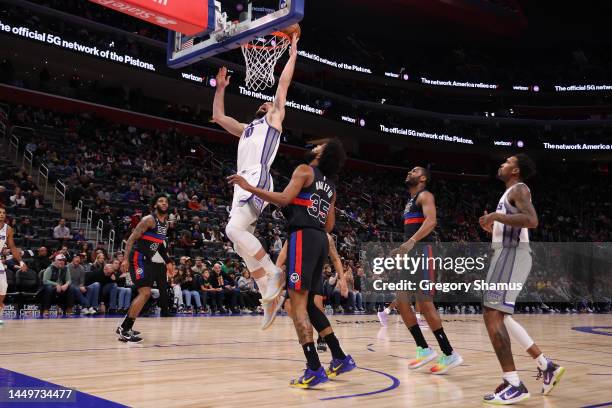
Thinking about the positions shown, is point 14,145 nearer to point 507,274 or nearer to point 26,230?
point 26,230

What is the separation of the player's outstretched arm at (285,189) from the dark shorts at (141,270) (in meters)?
3.72

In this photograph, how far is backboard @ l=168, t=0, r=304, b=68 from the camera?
7.84 metres

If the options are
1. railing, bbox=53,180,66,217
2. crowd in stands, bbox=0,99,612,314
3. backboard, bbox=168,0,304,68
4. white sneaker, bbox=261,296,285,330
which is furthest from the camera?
railing, bbox=53,180,66,217

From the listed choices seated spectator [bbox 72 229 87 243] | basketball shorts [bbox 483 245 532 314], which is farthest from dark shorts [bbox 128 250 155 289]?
seated spectator [bbox 72 229 87 243]

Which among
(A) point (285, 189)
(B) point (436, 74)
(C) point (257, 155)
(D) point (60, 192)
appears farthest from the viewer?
(B) point (436, 74)

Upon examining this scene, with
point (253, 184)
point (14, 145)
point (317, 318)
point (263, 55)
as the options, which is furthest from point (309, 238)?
point (14, 145)

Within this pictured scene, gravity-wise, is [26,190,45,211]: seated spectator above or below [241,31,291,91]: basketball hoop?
below

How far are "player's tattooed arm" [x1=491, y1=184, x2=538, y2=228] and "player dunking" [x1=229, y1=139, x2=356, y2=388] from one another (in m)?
1.43

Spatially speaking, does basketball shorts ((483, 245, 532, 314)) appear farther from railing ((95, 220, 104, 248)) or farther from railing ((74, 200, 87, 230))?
railing ((74, 200, 87, 230))

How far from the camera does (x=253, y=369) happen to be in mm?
5773

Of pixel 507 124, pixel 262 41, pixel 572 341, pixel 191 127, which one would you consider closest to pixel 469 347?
pixel 572 341

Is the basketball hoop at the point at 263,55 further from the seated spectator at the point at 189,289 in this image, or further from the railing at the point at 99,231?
the railing at the point at 99,231

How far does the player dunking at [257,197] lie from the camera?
5.87 meters

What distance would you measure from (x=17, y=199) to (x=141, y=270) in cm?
909
